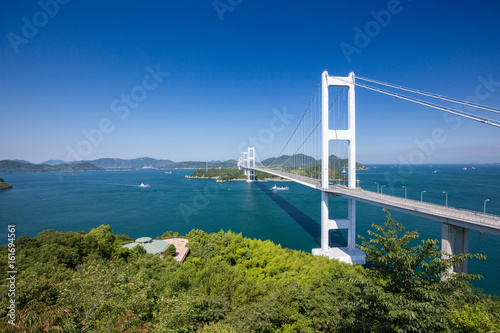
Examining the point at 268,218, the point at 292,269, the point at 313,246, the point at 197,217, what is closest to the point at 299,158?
the point at 268,218

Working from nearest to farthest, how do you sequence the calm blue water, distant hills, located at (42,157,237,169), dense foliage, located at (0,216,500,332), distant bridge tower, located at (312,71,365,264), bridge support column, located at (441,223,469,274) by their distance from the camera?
dense foliage, located at (0,216,500,332) < bridge support column, located at (441,223,469,274) < distant bridge tower, located at (312,71,365,264) < the calm blue water < distant hills, located at (42,157,237,169)

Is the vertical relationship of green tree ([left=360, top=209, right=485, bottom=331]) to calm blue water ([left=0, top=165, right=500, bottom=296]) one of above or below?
above

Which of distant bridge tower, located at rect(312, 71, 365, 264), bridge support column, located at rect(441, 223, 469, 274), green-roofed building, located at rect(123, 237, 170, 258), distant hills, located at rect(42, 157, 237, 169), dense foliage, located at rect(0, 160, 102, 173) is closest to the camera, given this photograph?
bridge support column, located at rect(441, 223, 469, 274)

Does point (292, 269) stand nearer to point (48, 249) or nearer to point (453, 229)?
point (453, 229)

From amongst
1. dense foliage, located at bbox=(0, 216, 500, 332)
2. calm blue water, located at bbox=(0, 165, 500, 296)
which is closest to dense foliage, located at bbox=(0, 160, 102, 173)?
calm blue water, located at bbox=(0, 165, 500, 296)

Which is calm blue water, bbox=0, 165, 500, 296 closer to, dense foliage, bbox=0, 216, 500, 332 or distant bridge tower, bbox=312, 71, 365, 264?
distant bridge tower, bbox=312, 71, 365, 264

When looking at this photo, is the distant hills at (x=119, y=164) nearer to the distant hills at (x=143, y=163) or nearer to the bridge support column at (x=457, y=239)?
the distant hills at (x=143, y=163)

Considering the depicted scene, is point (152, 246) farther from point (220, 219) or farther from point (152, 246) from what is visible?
point (220, 219)

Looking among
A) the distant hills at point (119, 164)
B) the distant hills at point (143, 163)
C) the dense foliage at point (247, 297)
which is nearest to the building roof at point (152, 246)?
the dense foliage at point (247, 297)
